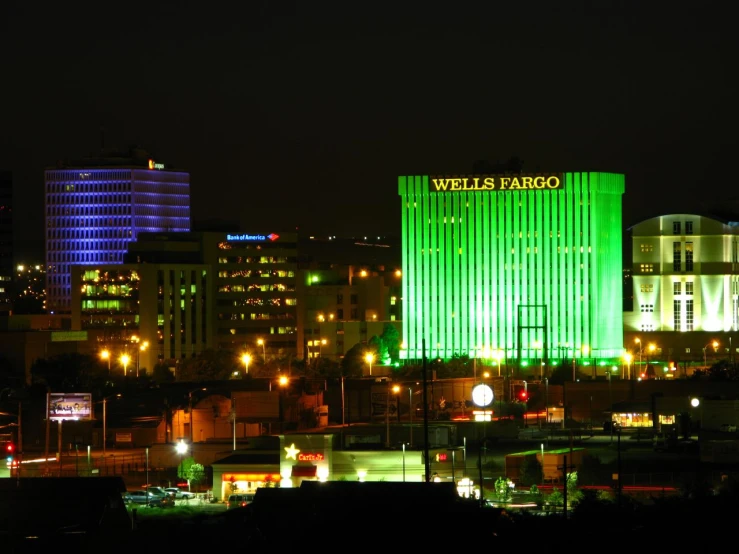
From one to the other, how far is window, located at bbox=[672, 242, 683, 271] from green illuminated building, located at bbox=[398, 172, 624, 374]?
5.24 meters

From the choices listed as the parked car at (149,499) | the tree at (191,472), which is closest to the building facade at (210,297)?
the tree at (191,472)

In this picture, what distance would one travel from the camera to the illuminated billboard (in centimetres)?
7969

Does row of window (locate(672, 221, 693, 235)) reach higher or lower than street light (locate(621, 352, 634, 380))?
higher

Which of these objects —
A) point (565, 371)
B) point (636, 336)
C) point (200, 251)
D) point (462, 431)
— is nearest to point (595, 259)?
point (636, 336)

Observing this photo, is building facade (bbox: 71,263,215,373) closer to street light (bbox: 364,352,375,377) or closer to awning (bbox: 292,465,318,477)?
street light (bbox: 364,352,375,377)

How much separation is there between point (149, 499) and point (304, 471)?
6.93m

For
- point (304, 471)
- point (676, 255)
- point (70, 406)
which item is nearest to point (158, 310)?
point (676, 255)

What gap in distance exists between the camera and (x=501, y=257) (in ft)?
458

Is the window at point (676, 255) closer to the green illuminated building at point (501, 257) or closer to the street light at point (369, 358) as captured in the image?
the green illuminated building at point (501, 257)

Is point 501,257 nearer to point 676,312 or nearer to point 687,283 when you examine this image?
point 676,312

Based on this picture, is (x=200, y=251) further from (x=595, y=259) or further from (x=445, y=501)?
(x=445, y=501)

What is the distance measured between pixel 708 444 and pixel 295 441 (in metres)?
16.2

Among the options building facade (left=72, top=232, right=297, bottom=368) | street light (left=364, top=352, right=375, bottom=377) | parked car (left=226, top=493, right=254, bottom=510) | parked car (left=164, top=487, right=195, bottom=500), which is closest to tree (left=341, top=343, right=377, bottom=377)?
street light (left=364, top=352, right=375, bottom=377)

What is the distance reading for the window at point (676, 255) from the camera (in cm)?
13606
